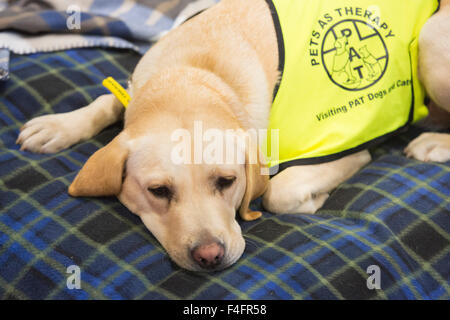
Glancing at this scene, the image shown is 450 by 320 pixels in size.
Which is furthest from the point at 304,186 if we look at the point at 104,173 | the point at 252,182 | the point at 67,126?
the point at 67,126

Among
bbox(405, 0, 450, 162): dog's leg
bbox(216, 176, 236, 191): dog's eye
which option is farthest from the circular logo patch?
bbox(216, 176, 236, 191): dog's eye

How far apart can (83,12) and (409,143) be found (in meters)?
2.00

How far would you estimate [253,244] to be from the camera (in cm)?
172

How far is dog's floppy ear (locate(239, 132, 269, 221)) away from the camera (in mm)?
1777

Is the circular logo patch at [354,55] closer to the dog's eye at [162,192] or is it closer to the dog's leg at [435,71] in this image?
the dog's leg at [435,71]

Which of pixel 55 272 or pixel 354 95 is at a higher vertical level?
pixel 354 95

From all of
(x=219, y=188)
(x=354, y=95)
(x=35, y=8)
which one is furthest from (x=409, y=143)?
(x=35, y=8)

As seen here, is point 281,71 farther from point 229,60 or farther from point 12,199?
point 12,199

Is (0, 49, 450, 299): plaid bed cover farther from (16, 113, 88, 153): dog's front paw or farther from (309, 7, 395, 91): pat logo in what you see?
(309, 7, 395, 91): pat logo

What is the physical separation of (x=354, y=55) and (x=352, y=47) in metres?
0.04

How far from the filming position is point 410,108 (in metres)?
2.39

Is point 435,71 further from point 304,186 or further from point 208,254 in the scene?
point 208,254

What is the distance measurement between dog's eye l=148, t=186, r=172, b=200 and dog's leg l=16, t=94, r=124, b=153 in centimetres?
73

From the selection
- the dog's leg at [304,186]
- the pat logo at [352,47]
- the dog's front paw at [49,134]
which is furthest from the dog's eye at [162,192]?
the pat logo at [352,47]
